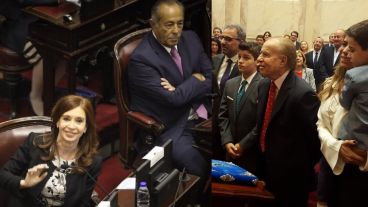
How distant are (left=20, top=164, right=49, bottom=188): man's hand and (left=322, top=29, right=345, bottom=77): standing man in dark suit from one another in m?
1.44

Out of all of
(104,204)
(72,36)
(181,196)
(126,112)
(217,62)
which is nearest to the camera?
(72,36)

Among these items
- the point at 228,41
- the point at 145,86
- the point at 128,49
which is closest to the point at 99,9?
the point at 128,49

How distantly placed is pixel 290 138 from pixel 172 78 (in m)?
0.84

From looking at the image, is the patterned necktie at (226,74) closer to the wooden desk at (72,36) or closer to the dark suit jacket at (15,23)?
the wooden desk at (72,36)

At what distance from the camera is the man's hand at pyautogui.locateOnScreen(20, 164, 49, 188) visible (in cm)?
202

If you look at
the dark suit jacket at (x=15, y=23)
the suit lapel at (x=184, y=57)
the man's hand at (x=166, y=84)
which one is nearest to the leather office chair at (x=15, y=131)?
the dark suit jacket at (x=15, y=23)

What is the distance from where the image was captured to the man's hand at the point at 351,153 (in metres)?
2.64

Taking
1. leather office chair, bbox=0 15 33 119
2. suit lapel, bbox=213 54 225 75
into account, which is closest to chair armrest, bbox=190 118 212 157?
suit lapel, bbox=213 54 225 75

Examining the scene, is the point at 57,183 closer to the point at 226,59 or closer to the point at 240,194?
the point at 226,59

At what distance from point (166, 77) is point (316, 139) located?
37.4 inches

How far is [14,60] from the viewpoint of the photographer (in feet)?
6.62

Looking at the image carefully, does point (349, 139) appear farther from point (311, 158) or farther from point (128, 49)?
point (128, 49)

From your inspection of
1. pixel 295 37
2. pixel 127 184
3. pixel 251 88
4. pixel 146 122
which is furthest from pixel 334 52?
pixel 127 184

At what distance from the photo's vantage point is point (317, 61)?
2.70m
